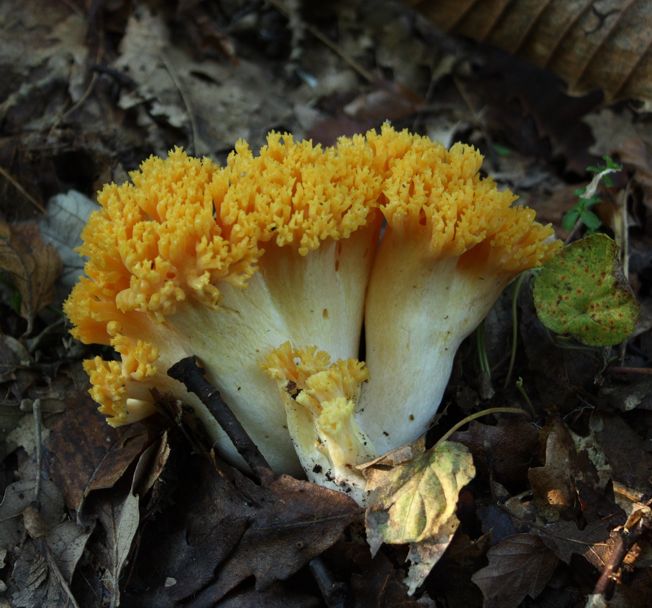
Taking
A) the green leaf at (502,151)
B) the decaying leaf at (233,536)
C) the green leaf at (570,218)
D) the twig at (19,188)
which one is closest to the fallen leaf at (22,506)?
the decaying leaf at (233,536)

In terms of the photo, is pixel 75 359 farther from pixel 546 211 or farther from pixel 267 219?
pixel 546 211

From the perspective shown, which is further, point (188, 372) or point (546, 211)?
point (546, 211)

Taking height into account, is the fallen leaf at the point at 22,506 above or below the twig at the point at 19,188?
below

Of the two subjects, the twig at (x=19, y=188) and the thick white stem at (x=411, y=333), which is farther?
the twig at (x=19, y=188)

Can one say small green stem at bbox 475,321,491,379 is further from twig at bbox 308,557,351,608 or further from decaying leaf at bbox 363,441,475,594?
twig at bbox 308,557,351,608

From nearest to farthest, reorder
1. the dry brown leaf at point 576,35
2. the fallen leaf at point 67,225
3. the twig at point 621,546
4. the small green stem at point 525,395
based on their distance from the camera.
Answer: the twig at point 621,546
the small green stem at point 525,395
the fallen leaf at point 67,225
the dry brown leaf at point 576,35

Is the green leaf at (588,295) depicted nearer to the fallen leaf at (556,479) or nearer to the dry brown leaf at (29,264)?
the fallen leaf at (556,479)

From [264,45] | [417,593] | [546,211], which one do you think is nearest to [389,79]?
[264,45]

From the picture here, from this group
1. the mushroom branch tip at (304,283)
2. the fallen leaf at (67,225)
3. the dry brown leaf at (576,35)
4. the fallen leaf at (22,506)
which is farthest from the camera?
the dry brown leaf at (576,35)
